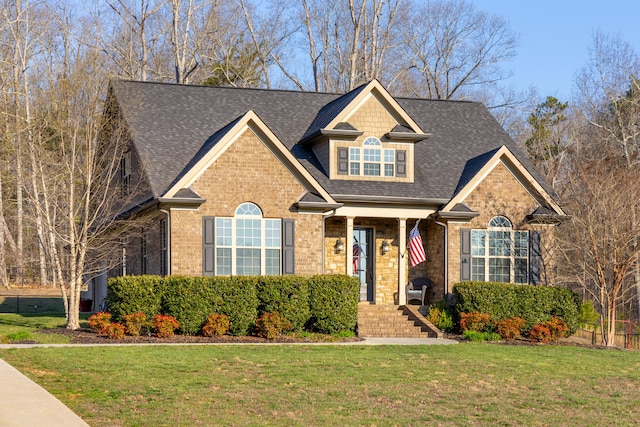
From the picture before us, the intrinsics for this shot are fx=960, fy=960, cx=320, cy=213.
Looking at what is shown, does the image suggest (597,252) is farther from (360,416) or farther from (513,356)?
(360,416)

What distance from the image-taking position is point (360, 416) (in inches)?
555

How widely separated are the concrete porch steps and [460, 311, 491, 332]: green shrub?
3.04 ft

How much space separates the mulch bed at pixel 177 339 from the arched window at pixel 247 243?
2.59 meters

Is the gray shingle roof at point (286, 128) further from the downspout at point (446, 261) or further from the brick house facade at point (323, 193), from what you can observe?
the downspout at point (446, 261)

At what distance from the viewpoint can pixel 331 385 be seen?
16.6 m

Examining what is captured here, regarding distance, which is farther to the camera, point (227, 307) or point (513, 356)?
point (227, 307)

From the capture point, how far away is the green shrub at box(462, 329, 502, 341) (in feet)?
85.3

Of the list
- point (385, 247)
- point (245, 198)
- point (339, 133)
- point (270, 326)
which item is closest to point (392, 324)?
point (385, 247)

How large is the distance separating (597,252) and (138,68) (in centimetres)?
2873

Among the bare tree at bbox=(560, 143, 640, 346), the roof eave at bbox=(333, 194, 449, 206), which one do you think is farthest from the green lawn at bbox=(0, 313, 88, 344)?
the bare tree at bbox=(560, 143, 640, 346)

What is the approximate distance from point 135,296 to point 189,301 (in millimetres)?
1367

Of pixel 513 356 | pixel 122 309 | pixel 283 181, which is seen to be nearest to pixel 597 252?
pixel 513 356

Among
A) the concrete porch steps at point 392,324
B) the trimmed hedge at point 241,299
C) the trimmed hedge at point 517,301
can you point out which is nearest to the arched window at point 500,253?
the trimmed hedge at point 517,301

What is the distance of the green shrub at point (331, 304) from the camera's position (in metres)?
25.8
